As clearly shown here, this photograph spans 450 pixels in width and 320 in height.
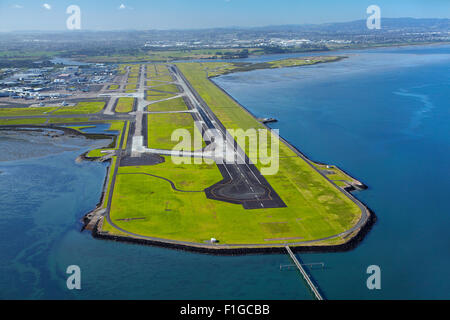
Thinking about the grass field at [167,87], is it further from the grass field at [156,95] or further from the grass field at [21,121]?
the grass field at [21,121]

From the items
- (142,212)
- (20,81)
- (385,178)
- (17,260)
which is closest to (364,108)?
(385,178)

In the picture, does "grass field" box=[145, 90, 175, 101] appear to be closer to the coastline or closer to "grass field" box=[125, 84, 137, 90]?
"grass field" box=[125, 84, 137, 90]

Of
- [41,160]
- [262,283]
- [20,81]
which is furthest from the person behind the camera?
[20,81]

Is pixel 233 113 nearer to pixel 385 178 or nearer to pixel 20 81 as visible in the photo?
pixel 385 178

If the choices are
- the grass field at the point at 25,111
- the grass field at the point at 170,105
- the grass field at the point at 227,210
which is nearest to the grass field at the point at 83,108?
the grass field at the point at 25,111

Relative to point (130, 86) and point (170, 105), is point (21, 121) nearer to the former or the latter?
point (170, 105)

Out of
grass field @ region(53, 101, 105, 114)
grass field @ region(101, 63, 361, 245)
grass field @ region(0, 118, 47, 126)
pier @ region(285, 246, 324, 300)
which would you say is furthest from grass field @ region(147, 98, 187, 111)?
pier @ region(285, 246, 324, 300)
